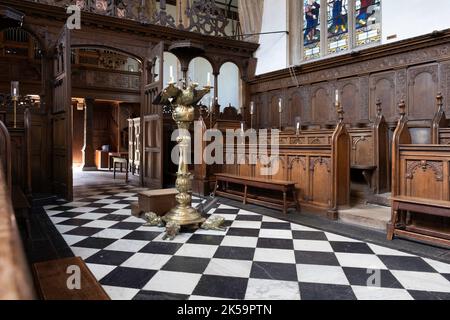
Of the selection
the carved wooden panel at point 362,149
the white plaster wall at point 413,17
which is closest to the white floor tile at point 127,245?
the carved wooden panel at point 362,149

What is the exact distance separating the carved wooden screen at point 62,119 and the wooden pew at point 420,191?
4.85m

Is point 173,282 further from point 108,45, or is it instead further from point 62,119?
point 108,45

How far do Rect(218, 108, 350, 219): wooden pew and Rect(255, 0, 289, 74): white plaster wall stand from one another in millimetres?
4793

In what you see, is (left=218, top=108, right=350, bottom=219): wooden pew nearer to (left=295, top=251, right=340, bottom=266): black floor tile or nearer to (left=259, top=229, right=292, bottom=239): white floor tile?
(left=259, top=229, right=292, bottom=239): white floor tile

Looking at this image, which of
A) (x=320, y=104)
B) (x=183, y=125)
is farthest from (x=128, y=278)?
(x=320, y=104)

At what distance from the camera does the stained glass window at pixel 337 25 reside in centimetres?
786

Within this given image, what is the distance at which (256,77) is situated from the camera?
961 centimetres

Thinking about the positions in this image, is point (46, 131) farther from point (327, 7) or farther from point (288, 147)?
point (327, 7)

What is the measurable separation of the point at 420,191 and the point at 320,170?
129 cm

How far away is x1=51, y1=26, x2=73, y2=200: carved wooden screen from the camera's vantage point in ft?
17.8

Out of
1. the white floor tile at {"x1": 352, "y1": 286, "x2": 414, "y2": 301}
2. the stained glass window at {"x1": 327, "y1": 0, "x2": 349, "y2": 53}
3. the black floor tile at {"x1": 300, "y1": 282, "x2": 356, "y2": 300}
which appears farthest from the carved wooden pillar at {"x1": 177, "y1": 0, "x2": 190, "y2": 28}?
the white floor tile at {"x1": 352, "y1": 286, "x2": 414, "y2": 301}
